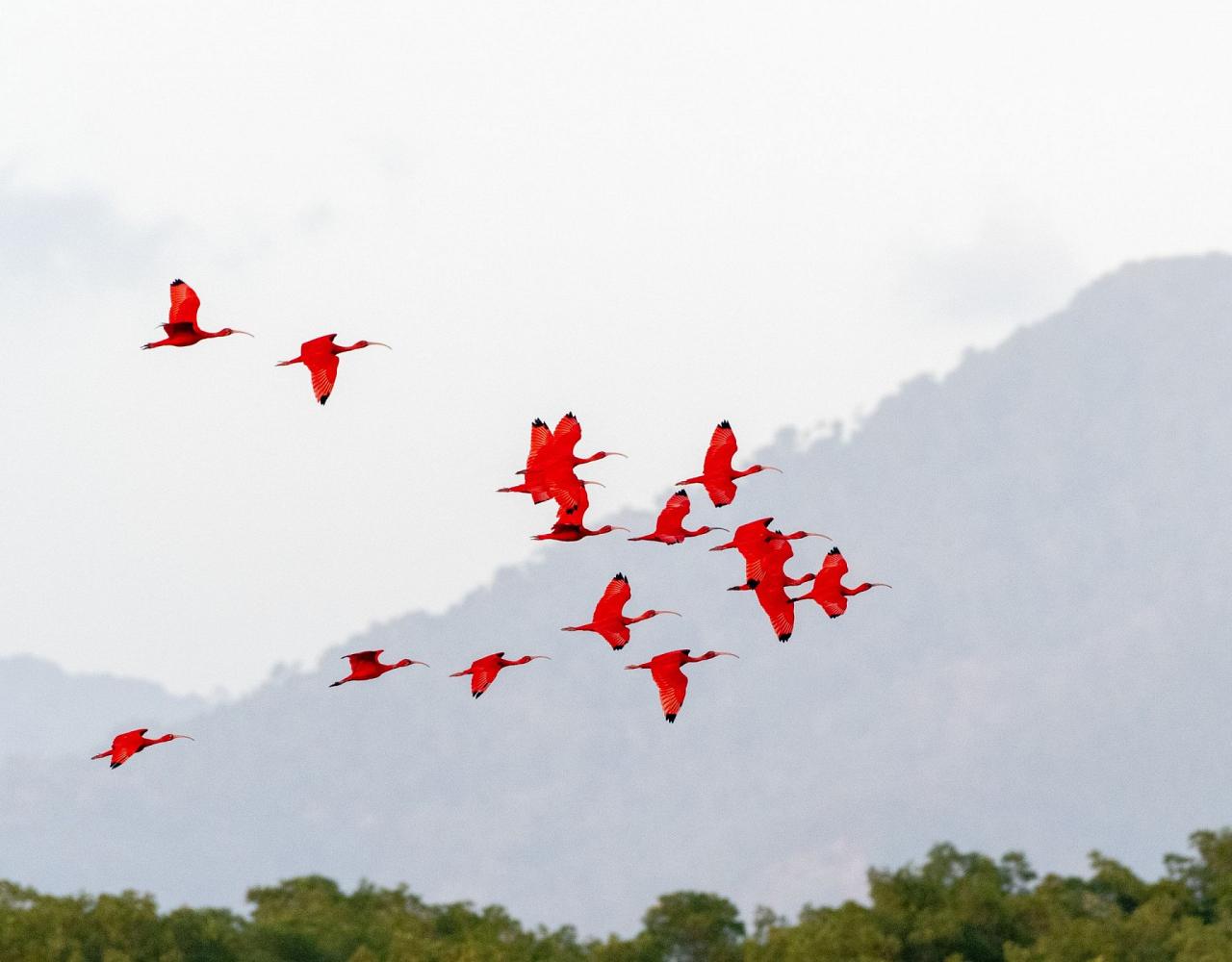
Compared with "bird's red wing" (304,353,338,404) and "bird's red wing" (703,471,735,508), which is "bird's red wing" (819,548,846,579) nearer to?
"bird's red wing" (703,471,735,508)

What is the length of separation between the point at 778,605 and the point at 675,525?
2.08 meters

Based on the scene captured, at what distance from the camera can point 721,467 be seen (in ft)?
113

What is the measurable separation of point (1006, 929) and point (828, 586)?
66.7 metres

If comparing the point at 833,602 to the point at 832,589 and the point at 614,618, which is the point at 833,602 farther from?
the point at 614,618

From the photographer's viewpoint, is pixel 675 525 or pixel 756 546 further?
pixel 675 525

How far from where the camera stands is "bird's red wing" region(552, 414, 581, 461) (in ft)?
107

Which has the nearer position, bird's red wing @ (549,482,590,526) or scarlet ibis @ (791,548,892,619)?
bird's red wing @ (549,482,590,526)

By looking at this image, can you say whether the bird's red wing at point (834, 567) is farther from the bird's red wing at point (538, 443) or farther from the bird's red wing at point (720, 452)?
the bird's red wing at point (538, 443)

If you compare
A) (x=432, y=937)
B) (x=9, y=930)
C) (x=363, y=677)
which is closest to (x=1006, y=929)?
(x=432, y=937)

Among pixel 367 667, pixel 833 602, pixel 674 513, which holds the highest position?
pixel 674 513

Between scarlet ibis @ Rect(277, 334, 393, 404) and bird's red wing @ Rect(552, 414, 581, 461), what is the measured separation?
334cm

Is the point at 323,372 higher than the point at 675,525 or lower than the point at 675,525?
higher

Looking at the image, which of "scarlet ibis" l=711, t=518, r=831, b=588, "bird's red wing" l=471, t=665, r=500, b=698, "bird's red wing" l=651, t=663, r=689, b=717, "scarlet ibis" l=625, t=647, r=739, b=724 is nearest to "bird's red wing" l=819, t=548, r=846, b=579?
"scarlet ibis" l=711, t=518, r=831, b=588

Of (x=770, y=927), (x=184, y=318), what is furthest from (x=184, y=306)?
(x=770, y=927)
